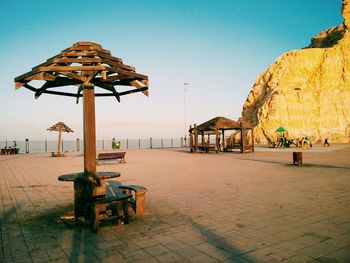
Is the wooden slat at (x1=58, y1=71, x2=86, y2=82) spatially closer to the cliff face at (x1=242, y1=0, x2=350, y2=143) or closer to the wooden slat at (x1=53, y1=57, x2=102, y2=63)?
the wooden slat at (x1=53, y1=57, x2=102, y2=63)

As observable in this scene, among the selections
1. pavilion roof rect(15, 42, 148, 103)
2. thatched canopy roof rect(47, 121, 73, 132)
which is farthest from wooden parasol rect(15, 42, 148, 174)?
thatched canopy roof rect(47, 121, 73, 132)

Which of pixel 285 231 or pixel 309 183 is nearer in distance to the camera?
pixel 285 231

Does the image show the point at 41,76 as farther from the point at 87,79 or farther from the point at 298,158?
the point at 298,158

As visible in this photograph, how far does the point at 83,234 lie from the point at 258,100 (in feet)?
194

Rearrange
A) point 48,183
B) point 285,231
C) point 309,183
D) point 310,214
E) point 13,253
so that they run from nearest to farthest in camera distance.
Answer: point 13,253 < point 285,231 < point 310,214 < point 309,183 < point 48,183

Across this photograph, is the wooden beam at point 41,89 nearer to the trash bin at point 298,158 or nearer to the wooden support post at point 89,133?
the wooden support post at point 89,133

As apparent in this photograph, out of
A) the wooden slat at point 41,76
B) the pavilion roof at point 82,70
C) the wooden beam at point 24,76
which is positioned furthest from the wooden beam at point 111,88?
the wooden beam at point 24,76

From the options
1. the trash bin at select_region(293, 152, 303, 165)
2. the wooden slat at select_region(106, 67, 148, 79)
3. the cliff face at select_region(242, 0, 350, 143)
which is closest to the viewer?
the wooden slat at select_region(106, 67, 148, 79)

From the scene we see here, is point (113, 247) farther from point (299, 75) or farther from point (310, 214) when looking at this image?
point (299, 75)

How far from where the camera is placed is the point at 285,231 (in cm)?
482

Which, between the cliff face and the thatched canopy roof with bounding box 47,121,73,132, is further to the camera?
the cliff face

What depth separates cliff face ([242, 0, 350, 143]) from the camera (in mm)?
48188

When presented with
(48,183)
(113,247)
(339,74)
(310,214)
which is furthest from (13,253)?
(339,74)

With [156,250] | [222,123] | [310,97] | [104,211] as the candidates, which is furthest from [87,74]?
[310,97]
